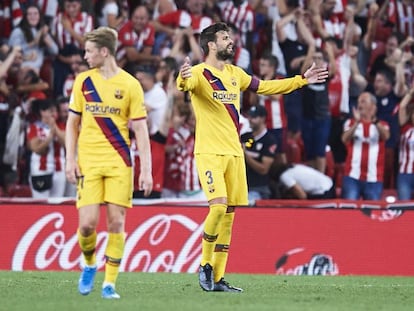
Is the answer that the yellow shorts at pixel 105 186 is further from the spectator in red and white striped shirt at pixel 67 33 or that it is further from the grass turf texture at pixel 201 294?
the spectator in red and white striped shirt at pixel 67 33

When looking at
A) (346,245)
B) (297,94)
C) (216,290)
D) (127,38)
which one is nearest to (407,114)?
(297,94)

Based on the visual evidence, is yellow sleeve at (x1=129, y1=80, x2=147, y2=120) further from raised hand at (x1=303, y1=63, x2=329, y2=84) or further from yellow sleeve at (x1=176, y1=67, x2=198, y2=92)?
raised hand at (x1=303, y1=63, x2=329, y2=84)

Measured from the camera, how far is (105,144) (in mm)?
10422

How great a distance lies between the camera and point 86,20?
19.8m

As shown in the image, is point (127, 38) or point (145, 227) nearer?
point (145, 227)

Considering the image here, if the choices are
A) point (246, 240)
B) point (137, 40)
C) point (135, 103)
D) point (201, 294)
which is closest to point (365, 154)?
point (246, 240)

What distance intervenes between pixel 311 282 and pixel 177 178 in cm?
507

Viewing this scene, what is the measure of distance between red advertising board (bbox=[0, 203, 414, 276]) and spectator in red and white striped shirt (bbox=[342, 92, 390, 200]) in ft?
6.74

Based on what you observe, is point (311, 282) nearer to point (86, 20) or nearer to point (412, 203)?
point (412, 203)

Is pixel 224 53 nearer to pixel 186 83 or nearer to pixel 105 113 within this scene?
pixel 186 83

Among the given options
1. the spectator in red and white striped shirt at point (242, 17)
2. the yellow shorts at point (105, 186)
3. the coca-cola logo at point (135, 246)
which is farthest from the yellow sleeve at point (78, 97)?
the spectator in red and white striped shirt at point (242, 17)

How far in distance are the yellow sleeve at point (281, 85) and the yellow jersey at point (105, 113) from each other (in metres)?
2.14

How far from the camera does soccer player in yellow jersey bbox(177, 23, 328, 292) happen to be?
38.7 feet

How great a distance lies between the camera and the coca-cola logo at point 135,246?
1631cm
